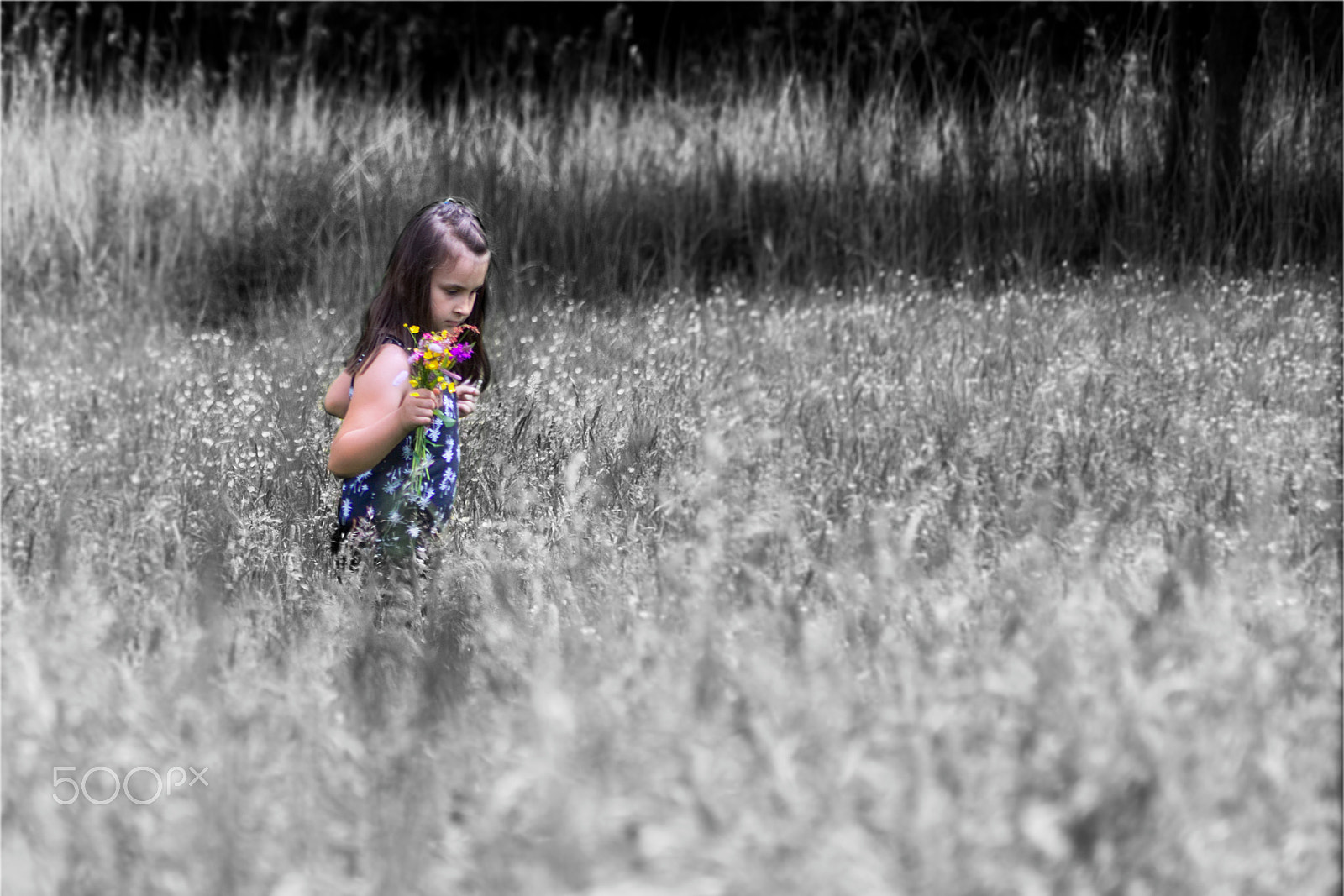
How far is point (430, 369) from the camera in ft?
10.1

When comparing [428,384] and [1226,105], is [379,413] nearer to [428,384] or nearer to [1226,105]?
[428,384]

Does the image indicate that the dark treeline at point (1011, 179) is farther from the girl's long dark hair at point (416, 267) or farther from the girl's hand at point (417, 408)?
the girl's hand at point (417, 408)

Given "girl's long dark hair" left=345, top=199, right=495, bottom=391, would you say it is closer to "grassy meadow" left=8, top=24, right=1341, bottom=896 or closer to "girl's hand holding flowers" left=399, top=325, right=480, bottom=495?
"girl's hand holding flowers" left=399, top=325, right=480, bottom=495

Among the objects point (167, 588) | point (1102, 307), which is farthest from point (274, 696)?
point (1102, 307)

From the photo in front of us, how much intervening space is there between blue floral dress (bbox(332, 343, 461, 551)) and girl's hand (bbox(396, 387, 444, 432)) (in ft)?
0.96

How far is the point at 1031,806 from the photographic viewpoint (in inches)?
60.2

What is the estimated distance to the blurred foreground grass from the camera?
61.6 inches

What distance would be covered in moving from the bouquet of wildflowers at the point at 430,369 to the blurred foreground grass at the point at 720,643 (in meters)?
0.21

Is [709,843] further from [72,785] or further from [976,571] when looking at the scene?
[976,571]

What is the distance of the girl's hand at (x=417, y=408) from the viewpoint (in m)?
2.96

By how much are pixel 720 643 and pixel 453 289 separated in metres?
1.56

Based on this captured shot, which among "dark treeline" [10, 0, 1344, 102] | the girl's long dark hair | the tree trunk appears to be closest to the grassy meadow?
the girl's long dark hair

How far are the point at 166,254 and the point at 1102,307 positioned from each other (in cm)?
435

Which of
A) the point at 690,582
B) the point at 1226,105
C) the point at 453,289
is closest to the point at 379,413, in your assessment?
the point at 453,289
